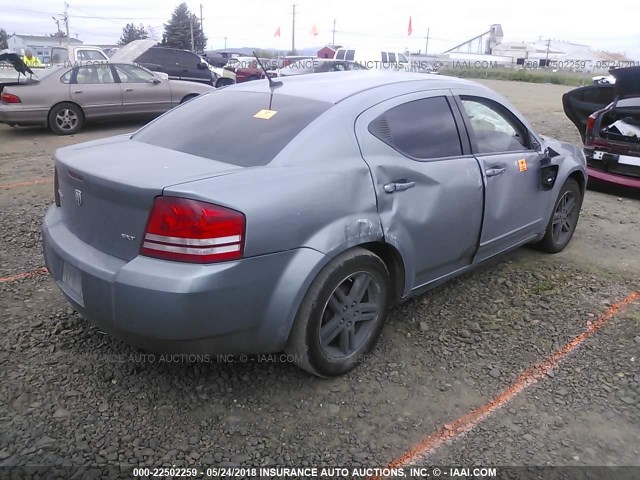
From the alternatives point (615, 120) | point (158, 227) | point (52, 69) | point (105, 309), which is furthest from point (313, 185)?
point (52, 69)

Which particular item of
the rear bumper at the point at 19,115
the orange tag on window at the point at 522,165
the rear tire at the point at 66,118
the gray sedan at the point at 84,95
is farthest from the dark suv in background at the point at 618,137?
the rear bumper at the point at 19,115

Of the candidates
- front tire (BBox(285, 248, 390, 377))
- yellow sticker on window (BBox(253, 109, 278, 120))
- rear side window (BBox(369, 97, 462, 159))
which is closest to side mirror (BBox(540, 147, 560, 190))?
rear side window (BBox(369, 97, 462, 159))

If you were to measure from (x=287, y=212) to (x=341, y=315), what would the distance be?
695 millimetres

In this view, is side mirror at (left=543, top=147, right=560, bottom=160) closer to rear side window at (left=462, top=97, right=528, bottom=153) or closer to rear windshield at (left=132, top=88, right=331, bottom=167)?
rear side window at (left=462, top=97, right=528, bottom=153)

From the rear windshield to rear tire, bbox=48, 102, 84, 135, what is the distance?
791cm

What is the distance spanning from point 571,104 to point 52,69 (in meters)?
9.38

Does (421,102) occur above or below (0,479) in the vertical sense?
above

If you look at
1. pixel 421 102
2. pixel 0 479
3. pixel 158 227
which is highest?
pixel 421 102

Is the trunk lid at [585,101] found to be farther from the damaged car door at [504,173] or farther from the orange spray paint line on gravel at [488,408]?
the orange spray paint line on gravel at [488,408]

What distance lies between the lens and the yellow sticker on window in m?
3.11

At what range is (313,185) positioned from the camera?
263 cm

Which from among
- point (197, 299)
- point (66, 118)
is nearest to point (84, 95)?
point (66, 118)

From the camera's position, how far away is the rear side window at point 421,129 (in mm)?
3111

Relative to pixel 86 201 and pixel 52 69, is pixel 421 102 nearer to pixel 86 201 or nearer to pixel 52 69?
pixel 86 201
